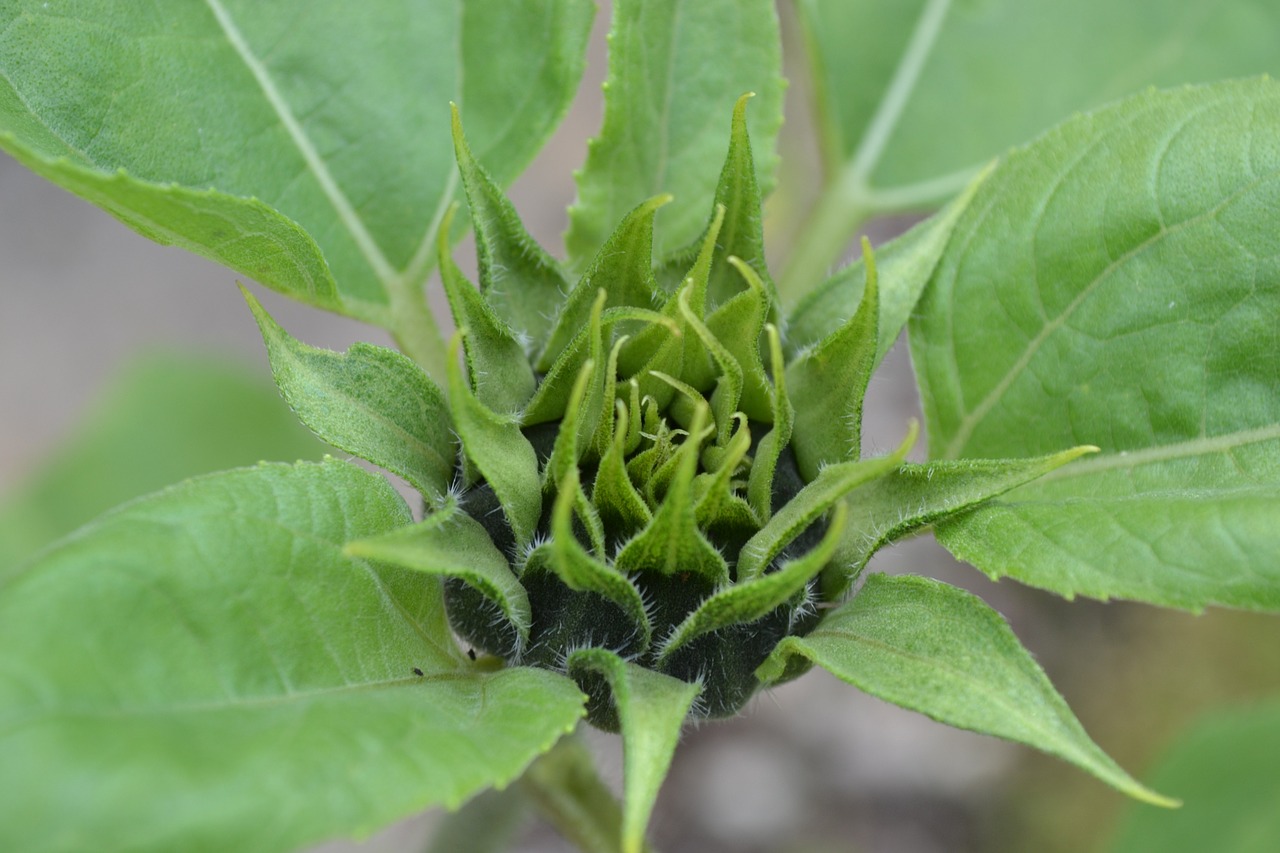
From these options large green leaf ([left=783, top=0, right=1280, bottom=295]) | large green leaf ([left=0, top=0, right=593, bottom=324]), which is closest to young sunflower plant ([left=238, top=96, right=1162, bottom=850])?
large green leaf ([left=0, top=0, right=593, bottom=324])

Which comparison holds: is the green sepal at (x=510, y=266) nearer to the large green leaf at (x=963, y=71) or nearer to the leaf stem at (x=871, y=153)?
the large green leaf at (x=963, y=71)

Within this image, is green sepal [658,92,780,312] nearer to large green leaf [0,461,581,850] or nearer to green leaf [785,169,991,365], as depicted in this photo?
green leaf [785,169,991,365]

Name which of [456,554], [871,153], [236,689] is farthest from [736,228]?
[871,153]

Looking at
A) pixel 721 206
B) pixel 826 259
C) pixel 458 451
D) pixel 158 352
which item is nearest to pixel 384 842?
pixel 158 352

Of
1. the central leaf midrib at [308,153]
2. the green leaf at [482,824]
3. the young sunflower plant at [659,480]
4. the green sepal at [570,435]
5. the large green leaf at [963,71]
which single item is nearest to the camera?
the green sepal at [570,435]

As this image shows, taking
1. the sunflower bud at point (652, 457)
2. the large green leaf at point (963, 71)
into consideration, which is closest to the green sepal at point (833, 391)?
the sunflower bud at point (652, 457)

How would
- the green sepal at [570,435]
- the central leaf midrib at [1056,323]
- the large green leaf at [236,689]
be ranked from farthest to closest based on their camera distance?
the central leaf midrib at [1056,323] < the green sepal at [570,435] < the large green leaf at [236,689]

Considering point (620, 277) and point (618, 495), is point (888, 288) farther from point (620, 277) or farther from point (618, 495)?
point (618, 495)
